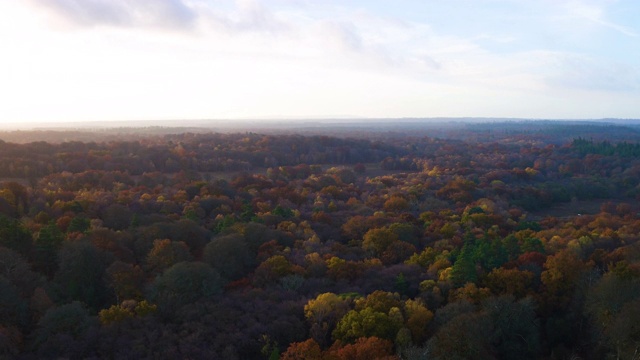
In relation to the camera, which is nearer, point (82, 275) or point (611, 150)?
point (82, 275)

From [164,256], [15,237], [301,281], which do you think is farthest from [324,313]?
[15,237]

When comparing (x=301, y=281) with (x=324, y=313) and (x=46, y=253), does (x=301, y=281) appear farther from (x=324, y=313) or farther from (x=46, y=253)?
(x=46, y=253)

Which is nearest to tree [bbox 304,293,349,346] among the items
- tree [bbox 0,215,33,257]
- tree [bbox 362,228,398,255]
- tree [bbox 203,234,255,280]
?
tree [bbox 203,234,255,280]

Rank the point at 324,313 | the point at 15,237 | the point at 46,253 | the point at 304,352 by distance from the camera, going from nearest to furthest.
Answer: the point at 304,352 < the point at 324,313 < the point at 15,237 < the point at 46,253

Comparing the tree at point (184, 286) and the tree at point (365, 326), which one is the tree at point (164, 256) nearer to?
the tree at point (184, 286)

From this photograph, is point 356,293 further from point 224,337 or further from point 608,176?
point 608,176

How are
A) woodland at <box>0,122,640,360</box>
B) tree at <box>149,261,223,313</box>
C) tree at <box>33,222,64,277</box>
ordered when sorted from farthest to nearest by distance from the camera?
tree at <box>33,222,64,277</box>
tree at <box>149,261,223,313</box>
woodland at <box>0,122,640,360</box>

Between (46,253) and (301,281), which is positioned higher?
(46,253)

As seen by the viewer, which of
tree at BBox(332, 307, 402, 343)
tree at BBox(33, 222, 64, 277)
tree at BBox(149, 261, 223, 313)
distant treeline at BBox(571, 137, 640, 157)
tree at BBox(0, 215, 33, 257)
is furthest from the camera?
distant treeline at BBox(571, 137, 640, 157)

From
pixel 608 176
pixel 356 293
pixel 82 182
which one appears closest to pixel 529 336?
pixel 356 293

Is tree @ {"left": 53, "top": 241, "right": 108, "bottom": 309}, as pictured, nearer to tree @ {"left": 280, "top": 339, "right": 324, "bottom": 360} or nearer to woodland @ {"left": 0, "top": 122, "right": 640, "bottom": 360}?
woodland @ {"left": 0, "top": 122, "right": 640, "bottom": 360}

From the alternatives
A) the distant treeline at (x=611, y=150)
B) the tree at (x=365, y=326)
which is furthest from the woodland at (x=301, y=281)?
the distant treeline at (x=611, y=150)
